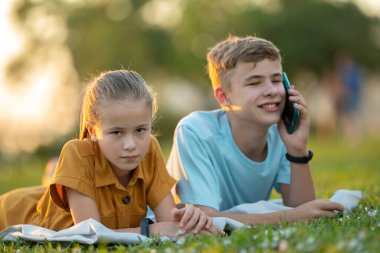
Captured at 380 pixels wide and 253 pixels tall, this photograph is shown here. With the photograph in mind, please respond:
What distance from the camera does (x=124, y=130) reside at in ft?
13.0

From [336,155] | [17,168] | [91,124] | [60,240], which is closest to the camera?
[60,240]

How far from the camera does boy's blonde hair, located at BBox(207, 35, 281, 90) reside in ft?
15.6

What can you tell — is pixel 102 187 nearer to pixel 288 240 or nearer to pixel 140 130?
pixel 140 130

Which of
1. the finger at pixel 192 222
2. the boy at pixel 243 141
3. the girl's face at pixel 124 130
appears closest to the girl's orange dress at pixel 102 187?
the girl's face at pixel 124 130

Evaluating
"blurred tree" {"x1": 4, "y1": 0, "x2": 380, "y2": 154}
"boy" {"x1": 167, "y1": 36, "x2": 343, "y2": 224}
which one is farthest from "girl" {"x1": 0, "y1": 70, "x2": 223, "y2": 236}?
"blurred tree" {"x1": 4, "y1": 0, "x2": 380, "y2": 154}

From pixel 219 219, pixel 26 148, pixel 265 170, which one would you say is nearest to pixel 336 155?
pixel 265 170

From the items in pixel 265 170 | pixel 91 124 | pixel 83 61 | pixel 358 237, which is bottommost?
pixel 358 237

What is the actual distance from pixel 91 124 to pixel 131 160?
15.5 inches

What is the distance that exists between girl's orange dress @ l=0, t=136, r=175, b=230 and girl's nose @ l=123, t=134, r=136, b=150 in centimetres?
34

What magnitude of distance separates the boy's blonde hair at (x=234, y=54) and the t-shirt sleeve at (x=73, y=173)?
1.35m

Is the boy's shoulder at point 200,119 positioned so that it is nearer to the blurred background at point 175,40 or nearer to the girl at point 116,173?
the girl at point 116,173

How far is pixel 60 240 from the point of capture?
12.4 feet

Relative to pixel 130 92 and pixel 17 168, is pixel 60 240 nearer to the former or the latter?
pixel 130 92

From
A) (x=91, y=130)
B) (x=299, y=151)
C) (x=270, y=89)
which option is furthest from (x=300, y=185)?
(x=91, y=130)
